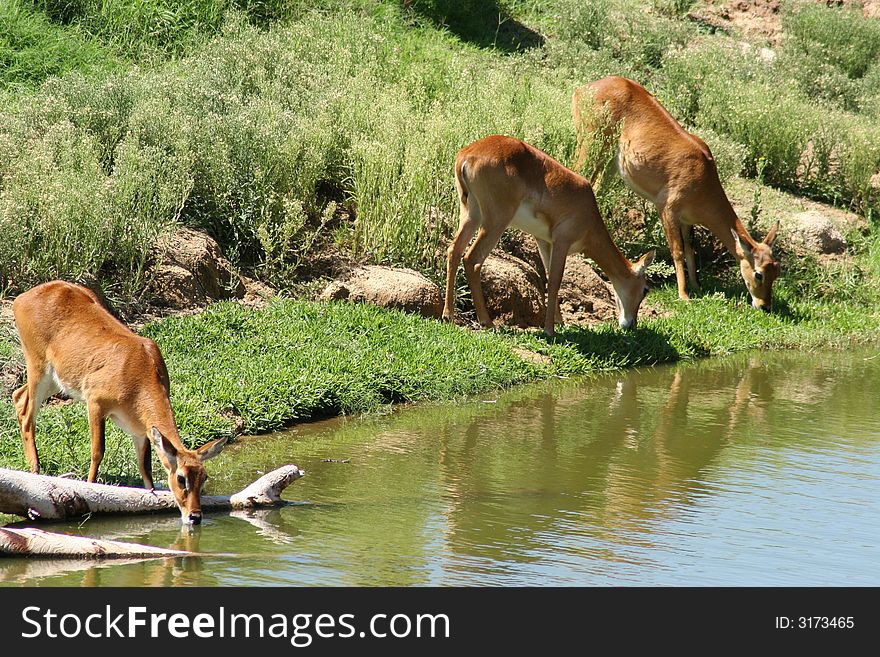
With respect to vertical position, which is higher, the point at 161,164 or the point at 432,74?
the point at 432,74

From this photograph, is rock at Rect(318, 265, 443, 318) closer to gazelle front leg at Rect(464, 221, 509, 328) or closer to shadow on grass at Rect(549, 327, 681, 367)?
gazelle front leg at Rect(464, 221, 509, 328)

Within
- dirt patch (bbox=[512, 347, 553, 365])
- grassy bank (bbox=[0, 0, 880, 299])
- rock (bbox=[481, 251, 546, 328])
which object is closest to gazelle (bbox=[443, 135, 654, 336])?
rock (bbox=[481, 251, 546, 328])

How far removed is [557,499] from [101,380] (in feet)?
9.71

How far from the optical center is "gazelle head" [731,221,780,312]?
13961 millimetres

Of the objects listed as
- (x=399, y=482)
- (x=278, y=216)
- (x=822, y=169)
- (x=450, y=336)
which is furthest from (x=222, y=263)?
(x=822, y=169)

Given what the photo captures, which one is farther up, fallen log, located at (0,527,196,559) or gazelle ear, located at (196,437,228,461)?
gazelle ear, located at (196,437,228,461)

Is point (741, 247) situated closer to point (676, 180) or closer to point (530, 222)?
point (676, 180)

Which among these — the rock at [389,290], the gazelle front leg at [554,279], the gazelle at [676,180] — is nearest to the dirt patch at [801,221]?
the gazelle at [676,180]

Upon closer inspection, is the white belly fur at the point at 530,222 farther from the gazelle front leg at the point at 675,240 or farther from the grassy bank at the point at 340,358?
the gazelle front leg at the point at 675,240

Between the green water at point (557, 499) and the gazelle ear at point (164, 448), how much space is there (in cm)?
42

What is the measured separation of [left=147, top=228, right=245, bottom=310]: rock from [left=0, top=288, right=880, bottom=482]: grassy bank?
407 mm
